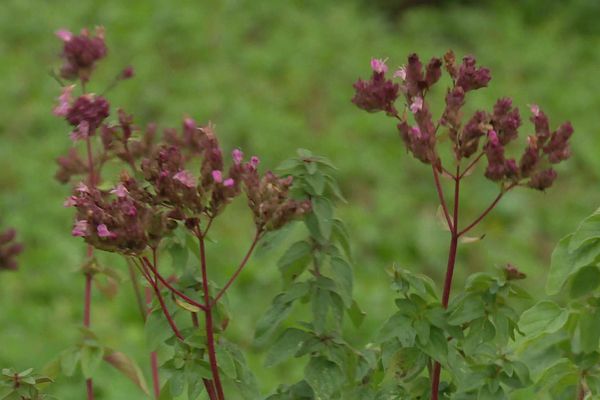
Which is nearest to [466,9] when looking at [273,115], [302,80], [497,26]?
[497,26]

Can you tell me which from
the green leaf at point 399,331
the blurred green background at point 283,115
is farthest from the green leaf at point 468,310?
the blurred green background at point 283,115

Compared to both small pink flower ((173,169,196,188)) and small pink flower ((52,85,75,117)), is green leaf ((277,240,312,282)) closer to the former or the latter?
small pink flower ((173,169,196,188))

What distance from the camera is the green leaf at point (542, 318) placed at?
1888 millimetres

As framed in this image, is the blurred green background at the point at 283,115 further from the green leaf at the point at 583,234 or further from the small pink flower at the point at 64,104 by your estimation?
the green leaf at the point at 583,234

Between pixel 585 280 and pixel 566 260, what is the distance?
0.05 m

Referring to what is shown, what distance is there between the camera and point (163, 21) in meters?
7.31

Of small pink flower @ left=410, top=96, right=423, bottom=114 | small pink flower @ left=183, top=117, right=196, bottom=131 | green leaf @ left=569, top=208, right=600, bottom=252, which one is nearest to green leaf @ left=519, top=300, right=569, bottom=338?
green leaf @ left=569, top=208, right=600, bottom=252

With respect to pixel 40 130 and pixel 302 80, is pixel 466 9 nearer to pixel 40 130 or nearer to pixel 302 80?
pixel 302 80

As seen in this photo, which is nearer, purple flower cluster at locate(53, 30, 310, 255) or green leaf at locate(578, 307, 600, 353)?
purple flower cluster at locate(53, 30, 310, 255)

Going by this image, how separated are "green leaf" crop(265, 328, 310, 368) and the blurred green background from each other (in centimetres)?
217

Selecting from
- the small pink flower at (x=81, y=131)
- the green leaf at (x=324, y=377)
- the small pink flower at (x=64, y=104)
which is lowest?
the green leaf at (x=324, y=377)

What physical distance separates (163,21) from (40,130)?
1469 millimetres

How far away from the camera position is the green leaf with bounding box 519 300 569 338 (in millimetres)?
1888

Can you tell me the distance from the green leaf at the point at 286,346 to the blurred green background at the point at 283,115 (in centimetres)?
217
